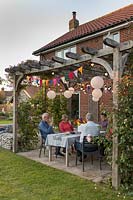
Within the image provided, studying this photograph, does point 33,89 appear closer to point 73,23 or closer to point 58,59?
point 73,23

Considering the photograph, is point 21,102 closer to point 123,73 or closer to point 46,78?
point 46,78

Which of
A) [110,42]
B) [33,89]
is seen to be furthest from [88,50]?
[33,89]

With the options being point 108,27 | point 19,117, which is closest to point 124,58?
point 19,117

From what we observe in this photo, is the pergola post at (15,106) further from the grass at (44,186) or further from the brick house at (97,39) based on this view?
the brick house at (97,39)

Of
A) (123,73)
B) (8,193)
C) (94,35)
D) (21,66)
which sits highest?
(94,35)

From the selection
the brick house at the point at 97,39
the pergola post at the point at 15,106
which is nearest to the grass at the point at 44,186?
the pergola post at the point at 15,106

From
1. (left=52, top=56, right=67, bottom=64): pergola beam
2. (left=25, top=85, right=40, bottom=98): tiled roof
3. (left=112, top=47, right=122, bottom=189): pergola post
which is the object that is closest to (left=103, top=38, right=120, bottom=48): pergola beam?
(left=112, top=47, right=122, bottom=189): pergola post

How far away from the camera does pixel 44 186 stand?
5.11 metres

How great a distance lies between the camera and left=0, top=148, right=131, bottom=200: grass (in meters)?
4.61

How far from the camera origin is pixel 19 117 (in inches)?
353

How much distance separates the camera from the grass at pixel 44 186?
4605 millimetres

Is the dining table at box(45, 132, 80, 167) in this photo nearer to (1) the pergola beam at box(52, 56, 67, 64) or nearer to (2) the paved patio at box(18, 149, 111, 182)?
(2) the paved patio at box(18, 149, 111, 182)

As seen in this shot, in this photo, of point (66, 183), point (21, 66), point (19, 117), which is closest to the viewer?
point (66, 183)

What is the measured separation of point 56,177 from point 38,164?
121 cm
